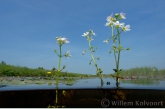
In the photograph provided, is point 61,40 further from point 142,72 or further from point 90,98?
point 142,72

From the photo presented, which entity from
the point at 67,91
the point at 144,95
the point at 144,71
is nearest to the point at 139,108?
the point at 144,95

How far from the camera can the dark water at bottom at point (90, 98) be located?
3.33m

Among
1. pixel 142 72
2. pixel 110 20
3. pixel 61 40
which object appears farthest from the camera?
pixel 142 72

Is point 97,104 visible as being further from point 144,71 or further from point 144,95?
point 144,71

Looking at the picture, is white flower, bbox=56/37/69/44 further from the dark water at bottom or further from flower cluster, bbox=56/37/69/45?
the dark water at bottom

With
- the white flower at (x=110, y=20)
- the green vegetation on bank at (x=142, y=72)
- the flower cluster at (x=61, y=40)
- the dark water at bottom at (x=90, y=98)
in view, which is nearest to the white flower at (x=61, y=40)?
the flower cluster at (x=61, y=40)

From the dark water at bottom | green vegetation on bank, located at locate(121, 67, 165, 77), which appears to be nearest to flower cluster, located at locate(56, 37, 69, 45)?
the dark water at bottom

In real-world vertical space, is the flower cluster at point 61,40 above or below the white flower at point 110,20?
below

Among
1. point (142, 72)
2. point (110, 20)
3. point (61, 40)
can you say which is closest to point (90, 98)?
point (61, 40)

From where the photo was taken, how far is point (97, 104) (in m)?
3.35

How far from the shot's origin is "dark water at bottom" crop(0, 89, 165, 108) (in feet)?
10.9

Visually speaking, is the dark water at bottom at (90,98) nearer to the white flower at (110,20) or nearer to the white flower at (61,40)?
the white flower at (61,40)

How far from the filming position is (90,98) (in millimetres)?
3357

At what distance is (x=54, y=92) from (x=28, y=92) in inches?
15.4
